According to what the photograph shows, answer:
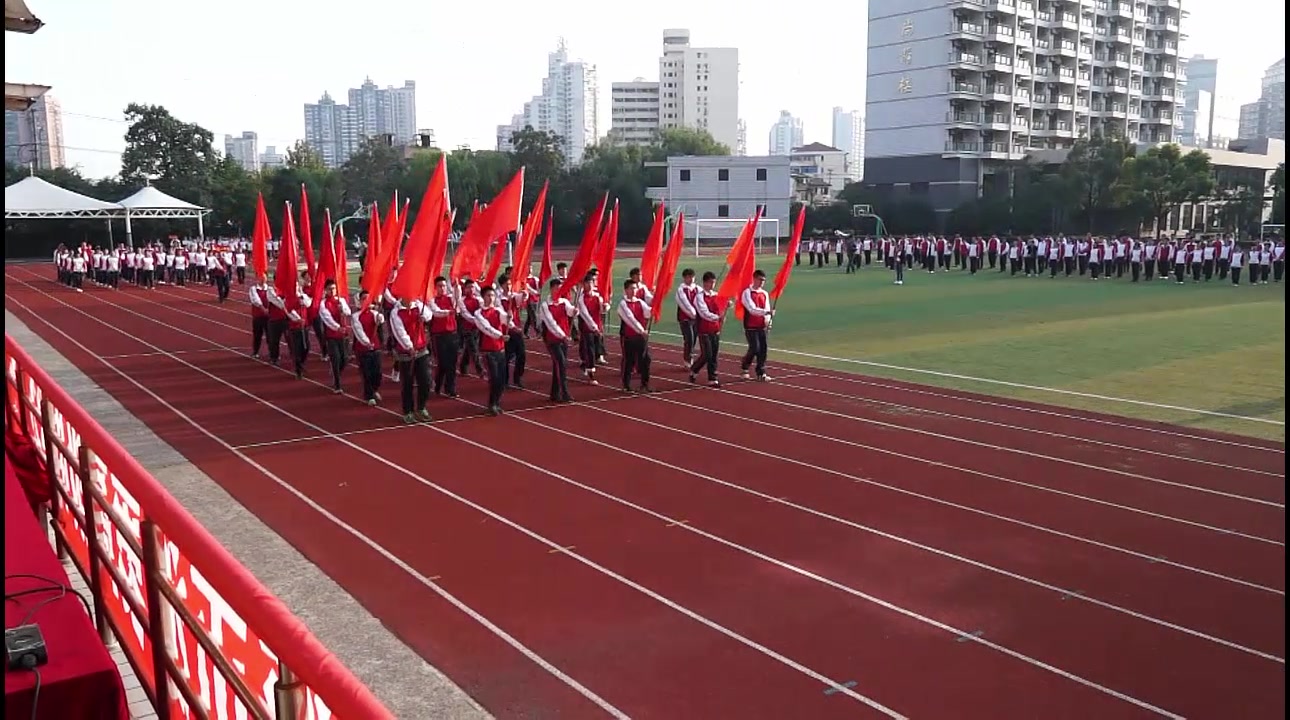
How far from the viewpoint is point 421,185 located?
5397 cm

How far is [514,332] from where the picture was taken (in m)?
13.2

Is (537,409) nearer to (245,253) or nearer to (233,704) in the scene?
(233,704)

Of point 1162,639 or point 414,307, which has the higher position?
point 414,307

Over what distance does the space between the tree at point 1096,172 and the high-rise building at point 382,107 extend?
5201 inches

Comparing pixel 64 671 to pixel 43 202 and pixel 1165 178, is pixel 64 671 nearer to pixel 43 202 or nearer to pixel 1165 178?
pixel 43 202

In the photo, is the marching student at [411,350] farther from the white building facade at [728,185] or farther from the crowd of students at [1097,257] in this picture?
the white building facade at [728,185]

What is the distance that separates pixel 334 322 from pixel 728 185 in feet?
155

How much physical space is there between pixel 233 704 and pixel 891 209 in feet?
191

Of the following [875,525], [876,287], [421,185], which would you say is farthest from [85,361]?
[421,185]

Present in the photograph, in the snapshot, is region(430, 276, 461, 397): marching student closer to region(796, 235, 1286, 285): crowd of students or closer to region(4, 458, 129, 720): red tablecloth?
region(4, 458, 129, 720): red tablecloth

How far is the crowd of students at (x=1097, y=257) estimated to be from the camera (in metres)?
30.3

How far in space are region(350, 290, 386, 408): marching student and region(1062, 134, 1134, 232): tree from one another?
4365 cm

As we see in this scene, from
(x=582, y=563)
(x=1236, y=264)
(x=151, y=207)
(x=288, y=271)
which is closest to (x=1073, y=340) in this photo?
(x=288, y=271)

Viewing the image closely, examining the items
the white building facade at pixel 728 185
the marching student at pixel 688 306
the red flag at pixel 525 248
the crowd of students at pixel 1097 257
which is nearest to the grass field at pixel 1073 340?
the crowd of students at pixel 1097 257
